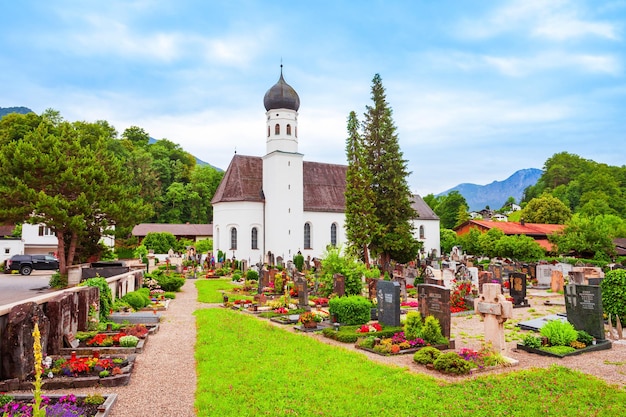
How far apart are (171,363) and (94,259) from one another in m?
20.1

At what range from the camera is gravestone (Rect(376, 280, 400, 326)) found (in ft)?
44.1

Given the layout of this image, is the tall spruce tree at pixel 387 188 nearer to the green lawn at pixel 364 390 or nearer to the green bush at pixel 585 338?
the green bush at pixel 585 338

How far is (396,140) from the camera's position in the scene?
117ft

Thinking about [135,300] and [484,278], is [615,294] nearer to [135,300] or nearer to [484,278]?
[484,278]

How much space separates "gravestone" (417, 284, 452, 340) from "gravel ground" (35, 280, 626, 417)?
0.81 meters

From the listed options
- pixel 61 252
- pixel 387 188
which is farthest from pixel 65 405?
pixel 387 188

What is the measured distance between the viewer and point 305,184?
1876 inches

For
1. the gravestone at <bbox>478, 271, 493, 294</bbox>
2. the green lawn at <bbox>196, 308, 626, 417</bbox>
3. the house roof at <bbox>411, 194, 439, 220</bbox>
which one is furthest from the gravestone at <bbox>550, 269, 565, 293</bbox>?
the house roof at <bbox>411, 194, 439, 220</bbox>

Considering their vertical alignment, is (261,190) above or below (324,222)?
above

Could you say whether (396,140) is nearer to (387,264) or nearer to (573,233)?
(387,264)

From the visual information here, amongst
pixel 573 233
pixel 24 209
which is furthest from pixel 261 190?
pixel 573 233

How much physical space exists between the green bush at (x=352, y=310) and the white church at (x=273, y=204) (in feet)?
86.5

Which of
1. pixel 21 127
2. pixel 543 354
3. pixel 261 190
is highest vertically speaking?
pixel 21 127

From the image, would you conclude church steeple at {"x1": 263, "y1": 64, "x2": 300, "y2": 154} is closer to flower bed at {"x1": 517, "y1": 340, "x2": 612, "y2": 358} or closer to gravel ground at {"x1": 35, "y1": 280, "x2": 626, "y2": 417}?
gravel ground at {"x1": 35, "y1": 280, "x2": 626, "y2": 417}
